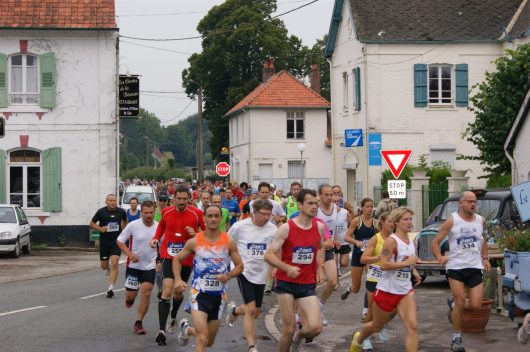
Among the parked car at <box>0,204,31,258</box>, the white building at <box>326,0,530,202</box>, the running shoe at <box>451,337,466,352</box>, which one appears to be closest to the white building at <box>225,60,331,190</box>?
the white building at <box>326,0,530,202</box>

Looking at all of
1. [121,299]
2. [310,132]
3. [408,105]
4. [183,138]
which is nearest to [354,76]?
[408,105]

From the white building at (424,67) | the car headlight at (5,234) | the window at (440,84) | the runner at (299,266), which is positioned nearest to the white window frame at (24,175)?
the car headlight at (5,234)

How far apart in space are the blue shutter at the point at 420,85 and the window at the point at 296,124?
2068cm

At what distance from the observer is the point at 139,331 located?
13.7 m

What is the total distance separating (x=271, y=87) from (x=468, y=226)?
4980 cm

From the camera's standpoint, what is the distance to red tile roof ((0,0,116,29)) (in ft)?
111

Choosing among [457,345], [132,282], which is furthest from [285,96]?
[457,345]

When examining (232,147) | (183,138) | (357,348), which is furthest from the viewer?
(183,138)

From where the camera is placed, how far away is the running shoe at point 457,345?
11641 mm

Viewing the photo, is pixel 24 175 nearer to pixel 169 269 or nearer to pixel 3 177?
pixel 3 177

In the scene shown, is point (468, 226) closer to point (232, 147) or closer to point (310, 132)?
point (310, 132)

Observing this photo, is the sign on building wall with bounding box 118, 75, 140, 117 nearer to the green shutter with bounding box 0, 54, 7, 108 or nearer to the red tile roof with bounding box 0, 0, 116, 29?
the red tile roof with bounding box 0, 0, 116, 29

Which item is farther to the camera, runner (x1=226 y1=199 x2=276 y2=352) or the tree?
the tree

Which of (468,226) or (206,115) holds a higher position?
(206,115)
